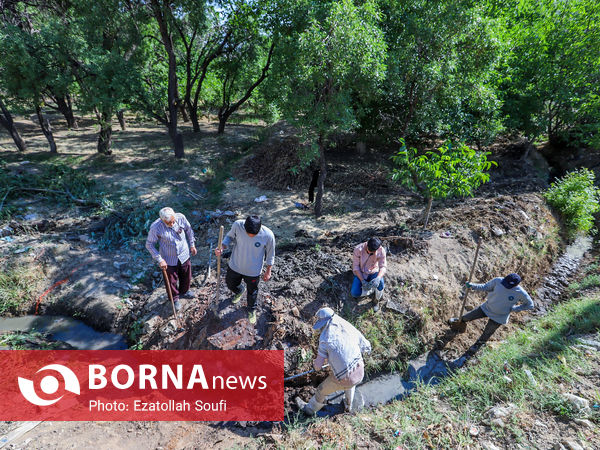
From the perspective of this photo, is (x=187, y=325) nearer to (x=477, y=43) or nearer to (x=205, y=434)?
(x=205, y=434)

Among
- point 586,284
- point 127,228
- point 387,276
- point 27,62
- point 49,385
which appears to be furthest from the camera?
point 27,62

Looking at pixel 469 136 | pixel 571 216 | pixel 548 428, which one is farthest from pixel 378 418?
pixel 469 136

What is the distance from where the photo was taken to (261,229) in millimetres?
3908

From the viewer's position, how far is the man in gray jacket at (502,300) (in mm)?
4051

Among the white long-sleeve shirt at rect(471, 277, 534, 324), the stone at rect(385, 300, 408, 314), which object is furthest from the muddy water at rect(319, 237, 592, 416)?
the white long-sleeve shirt at rect(471, 277, 534, 324)

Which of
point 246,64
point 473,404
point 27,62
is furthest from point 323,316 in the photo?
point 246,64

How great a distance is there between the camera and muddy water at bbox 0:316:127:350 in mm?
4590

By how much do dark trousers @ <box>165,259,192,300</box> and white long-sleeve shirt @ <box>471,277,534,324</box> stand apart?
439cm

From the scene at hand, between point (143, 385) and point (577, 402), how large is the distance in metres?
5.15

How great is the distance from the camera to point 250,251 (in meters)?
3.91

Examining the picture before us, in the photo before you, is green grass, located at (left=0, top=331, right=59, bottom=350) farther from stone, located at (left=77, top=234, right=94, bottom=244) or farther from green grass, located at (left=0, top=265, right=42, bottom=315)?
stone, located at (left=77, top=234, right=94, bottom=244)

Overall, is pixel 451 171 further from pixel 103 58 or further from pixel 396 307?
pixel 103 58

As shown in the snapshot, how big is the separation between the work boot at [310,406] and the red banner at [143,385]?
25 centimetres

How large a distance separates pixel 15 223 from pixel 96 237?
165 centimetres
